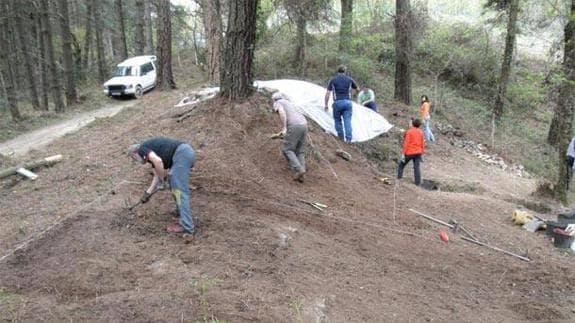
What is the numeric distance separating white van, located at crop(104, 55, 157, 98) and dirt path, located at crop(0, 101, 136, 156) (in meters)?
2.81

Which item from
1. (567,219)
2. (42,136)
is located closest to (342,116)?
(567,219)

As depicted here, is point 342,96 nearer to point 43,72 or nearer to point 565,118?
point 565,118

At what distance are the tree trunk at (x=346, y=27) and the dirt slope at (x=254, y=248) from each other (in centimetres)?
997

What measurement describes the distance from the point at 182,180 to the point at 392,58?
1985 centimetres

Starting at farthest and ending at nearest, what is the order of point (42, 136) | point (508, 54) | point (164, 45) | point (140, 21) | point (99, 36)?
1. point (99, 36)
2. point (140, 21)
3. point (164, 45)
4. point (508, 54)
5. point (42, 136)

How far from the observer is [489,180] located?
13.2 meters

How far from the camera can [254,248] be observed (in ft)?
20.9

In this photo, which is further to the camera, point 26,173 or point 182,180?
point 26,173

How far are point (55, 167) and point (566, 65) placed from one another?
12.0m

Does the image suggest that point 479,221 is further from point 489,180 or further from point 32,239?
point 32,239

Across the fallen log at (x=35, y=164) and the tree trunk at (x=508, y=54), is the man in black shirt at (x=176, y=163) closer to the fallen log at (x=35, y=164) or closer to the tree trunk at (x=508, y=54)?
the fallen log at (x=35, y=164)

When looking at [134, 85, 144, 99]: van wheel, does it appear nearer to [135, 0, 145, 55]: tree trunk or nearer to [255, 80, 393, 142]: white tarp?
[135, 0, 145, 55]: tree trunk

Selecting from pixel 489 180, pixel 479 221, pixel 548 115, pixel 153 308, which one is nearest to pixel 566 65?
pixel 489 180

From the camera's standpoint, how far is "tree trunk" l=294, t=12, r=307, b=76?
58.9ft
